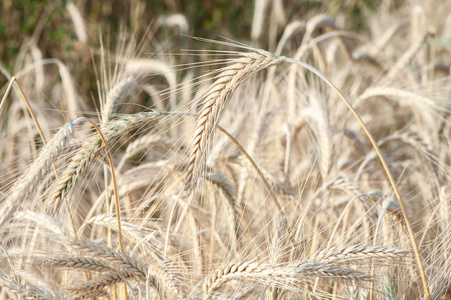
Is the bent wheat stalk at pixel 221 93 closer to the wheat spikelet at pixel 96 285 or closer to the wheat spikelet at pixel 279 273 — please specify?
the wheat spikelet at pixel 279 273

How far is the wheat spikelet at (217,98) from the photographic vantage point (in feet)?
4.25

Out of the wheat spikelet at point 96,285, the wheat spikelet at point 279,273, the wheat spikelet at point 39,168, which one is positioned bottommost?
the wheat spikelet at point 96,285

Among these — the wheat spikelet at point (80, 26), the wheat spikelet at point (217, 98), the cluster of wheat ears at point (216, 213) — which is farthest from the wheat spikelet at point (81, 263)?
the wheat spikelet at point (80, 26)

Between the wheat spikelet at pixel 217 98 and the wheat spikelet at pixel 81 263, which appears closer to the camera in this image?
the wheat spikelet at pixel 217 98

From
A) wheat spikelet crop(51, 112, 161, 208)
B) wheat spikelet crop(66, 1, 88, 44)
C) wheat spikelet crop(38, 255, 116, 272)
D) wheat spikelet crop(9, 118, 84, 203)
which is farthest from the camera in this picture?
wheat spikelet crop(66, 1, 88, 44)

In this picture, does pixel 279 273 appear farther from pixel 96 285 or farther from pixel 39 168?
pixel 39 168

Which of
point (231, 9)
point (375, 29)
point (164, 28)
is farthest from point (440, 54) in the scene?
point (164, 28)

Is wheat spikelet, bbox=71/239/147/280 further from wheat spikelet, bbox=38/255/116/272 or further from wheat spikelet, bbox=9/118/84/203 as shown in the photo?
wheat spikelet, bbox=9/118/84/203

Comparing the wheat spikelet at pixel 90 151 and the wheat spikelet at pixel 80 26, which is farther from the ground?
the wheat spikelet at pixel 80 26

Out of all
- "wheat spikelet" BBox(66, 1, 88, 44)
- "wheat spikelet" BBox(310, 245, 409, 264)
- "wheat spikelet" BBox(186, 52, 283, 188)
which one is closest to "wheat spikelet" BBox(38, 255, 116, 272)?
"wheat spikelet" BBox(186, 52, 283, 188)

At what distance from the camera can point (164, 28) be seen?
5.36m

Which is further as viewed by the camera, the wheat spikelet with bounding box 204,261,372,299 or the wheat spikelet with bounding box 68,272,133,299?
the wheat spikelet with bounding box 68,272,133,299

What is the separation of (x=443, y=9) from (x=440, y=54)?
144 centimetres

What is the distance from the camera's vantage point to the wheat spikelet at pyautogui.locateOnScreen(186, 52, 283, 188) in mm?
1295
